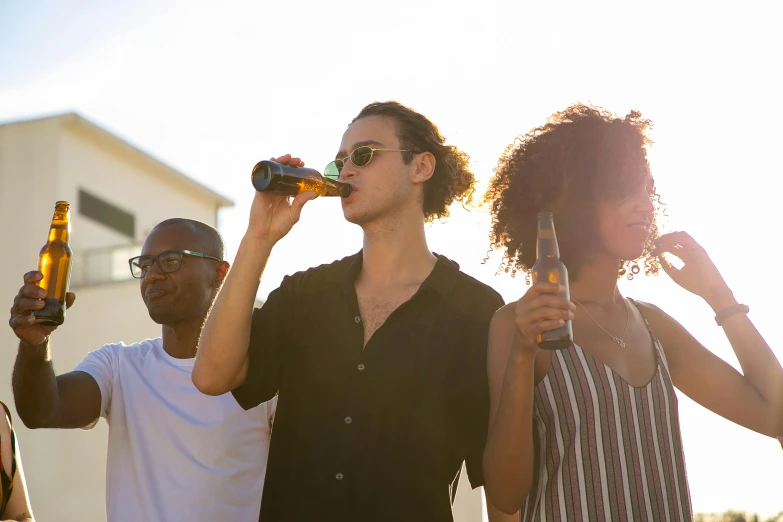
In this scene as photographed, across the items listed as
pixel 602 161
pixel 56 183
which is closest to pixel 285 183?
pixel 602 161

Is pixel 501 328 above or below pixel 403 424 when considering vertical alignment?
above

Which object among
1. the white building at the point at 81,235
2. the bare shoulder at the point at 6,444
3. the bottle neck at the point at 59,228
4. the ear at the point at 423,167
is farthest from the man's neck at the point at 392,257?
the white building at the point at 81,235

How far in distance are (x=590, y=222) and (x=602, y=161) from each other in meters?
0.28

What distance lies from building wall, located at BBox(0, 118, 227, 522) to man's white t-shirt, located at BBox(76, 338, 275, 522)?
563 inches

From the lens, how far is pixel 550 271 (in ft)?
11.0

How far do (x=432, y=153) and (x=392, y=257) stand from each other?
2.10 ft

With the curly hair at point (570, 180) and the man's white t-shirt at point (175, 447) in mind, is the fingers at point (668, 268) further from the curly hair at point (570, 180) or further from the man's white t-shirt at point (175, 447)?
the man's white t-shirt at point (175, 447)

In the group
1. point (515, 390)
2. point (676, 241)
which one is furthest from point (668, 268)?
point (515, 390)

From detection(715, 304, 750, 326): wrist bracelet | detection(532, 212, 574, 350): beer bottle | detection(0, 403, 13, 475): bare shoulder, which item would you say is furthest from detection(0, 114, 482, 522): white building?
detection(532, 212, 574, 350): beer bottle

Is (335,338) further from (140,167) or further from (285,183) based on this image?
(140,167)

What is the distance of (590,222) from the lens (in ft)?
12.6

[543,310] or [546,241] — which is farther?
[546,241]

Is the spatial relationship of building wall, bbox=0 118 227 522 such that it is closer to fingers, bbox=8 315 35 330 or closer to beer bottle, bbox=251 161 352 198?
fingers, bbox=8 315 35 330

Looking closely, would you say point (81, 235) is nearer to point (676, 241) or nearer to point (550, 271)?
point (676, 241)
